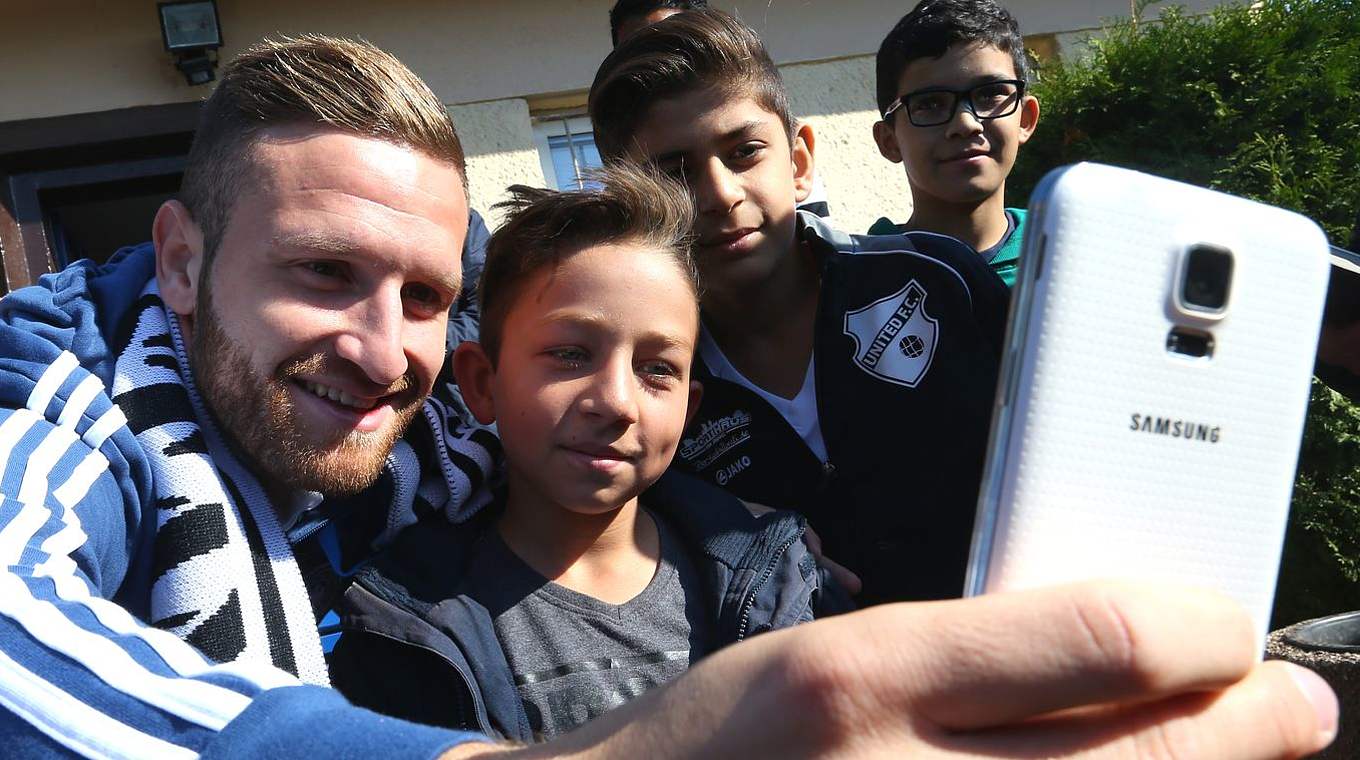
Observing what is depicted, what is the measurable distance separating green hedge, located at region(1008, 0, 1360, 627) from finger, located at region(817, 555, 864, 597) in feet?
10.3

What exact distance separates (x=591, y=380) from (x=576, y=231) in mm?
360

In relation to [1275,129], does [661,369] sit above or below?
below

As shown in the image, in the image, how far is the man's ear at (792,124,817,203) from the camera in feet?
9.09

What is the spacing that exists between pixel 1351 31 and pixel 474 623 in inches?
196

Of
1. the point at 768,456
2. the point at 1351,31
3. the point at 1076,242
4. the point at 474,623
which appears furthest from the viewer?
the point at 1351,31

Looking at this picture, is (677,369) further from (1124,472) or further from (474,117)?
(474,117)

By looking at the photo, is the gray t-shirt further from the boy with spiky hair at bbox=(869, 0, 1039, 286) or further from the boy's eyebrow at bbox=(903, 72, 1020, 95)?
the boy's eyebrow at bbox=(903, 72, 1020, 95)

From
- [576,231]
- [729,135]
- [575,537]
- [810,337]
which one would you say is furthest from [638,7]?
→ [575,537]

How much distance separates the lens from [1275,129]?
15.1 feet

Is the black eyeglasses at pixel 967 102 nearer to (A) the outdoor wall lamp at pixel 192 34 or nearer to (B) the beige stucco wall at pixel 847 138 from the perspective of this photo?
(B) the beige stucco wall at pixel 847 138

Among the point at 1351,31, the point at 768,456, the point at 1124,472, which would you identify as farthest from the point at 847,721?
the point at 1351,31

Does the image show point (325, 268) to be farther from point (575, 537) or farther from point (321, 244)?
point (575, 537)

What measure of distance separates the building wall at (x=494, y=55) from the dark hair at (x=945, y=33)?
2222mm

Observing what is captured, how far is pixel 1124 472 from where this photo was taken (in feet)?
2.81
